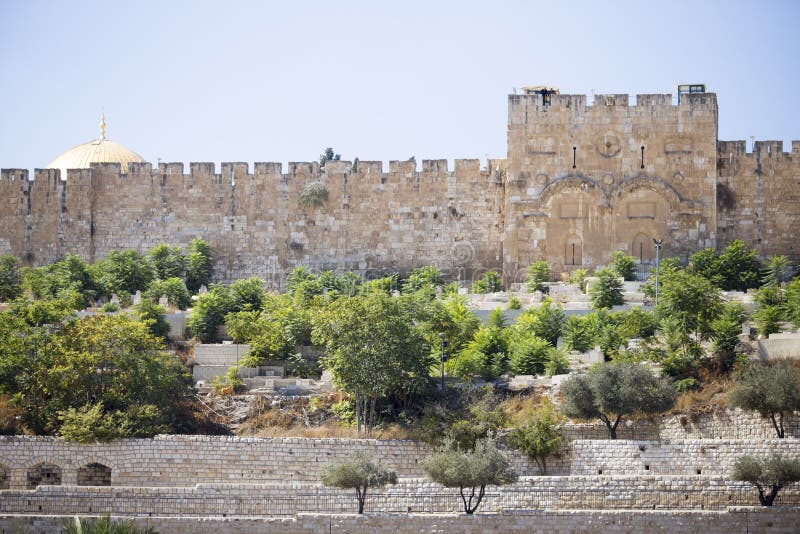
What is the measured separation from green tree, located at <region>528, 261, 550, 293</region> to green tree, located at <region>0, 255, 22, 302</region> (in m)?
12.4

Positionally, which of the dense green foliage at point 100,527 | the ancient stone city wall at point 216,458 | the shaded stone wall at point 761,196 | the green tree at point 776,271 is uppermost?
the shaded stone wall at point 761,196

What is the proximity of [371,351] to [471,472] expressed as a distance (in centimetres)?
496

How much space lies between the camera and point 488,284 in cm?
4212

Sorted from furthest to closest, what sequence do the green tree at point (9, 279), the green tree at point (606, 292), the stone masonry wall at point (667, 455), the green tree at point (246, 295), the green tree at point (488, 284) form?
the green tree at point (488, 284) → the green tree at point (9, 279) → the green tree at point (246, 295) → the green tree at point (606, 292) → the stone masonry wall at point (667, 455)

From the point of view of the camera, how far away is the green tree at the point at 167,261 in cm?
4331

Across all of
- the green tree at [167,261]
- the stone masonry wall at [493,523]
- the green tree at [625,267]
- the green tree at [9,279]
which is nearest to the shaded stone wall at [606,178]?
the green tree at [625,267]

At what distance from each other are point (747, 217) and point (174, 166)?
1505 centimetres

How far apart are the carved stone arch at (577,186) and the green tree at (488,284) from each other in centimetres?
225

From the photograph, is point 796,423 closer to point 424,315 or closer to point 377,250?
point 424,315

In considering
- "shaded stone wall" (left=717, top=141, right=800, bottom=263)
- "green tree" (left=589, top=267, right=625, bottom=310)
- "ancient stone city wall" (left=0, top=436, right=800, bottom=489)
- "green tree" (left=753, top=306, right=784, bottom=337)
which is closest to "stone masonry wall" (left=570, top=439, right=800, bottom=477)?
"ancient stone city wall" (left=0, top=436, right=800, bottom=489)

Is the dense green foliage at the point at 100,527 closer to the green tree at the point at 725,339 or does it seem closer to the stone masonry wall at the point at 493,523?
the stone masonry wall at the point at 493,523

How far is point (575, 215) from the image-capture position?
42844 mm

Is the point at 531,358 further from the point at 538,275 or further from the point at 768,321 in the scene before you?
the point at 538,275

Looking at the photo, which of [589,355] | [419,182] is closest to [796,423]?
[589,355]
